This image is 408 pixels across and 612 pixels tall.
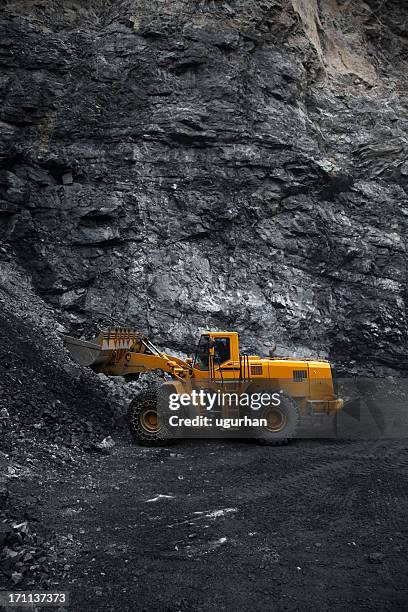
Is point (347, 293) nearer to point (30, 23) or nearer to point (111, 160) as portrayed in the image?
point (111, 160)

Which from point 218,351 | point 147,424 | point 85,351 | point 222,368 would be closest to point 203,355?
point 218,351

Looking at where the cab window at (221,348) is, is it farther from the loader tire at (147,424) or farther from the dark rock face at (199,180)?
the dark rock face at (199,180)

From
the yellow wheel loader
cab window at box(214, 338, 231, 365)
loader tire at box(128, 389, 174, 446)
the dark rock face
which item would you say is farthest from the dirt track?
the dark rock face

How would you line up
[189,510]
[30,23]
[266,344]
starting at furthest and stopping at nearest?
[30,23] → [266,344] → [189,510]

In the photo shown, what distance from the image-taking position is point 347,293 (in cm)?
1683

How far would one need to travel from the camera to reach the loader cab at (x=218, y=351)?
33.3 feet

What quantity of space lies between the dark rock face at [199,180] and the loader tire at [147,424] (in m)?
5.58

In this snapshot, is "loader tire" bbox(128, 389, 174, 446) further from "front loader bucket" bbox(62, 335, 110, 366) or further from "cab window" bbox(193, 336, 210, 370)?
"front loader bucket" bbox(62, 335, 110, 366)

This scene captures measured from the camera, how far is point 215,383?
10.1m

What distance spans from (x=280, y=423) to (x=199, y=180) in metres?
10.4

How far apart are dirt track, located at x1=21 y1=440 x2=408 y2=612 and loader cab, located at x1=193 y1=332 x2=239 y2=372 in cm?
203

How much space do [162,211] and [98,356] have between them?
8095mm

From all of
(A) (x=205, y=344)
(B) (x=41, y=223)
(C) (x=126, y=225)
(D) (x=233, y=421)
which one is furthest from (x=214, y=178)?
(D) (x=233, y=421)

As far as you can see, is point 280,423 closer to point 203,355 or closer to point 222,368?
point 222,368
